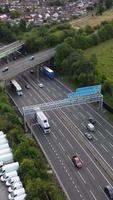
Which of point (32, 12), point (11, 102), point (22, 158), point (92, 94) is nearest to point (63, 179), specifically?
point (22, 158)

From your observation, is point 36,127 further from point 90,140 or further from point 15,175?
point 15,175

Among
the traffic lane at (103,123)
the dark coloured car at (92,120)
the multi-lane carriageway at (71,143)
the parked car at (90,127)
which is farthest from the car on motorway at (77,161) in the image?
the dark coloured car at (92,120)

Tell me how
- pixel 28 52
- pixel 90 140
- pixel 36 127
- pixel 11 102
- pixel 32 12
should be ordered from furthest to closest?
pixel 32 12 < pixel 28 52 < pixel 11 102 < pixel 36 127 < pixel 90 140

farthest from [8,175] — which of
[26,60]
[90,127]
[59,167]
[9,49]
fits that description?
[9,49]

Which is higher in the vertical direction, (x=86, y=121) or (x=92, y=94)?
(x=92, y=94)

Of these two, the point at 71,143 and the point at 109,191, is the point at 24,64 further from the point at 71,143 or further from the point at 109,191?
the point at 109,191

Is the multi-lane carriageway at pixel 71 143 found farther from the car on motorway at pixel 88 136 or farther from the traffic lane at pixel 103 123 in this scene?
the car on motorway at pixel 88 136
